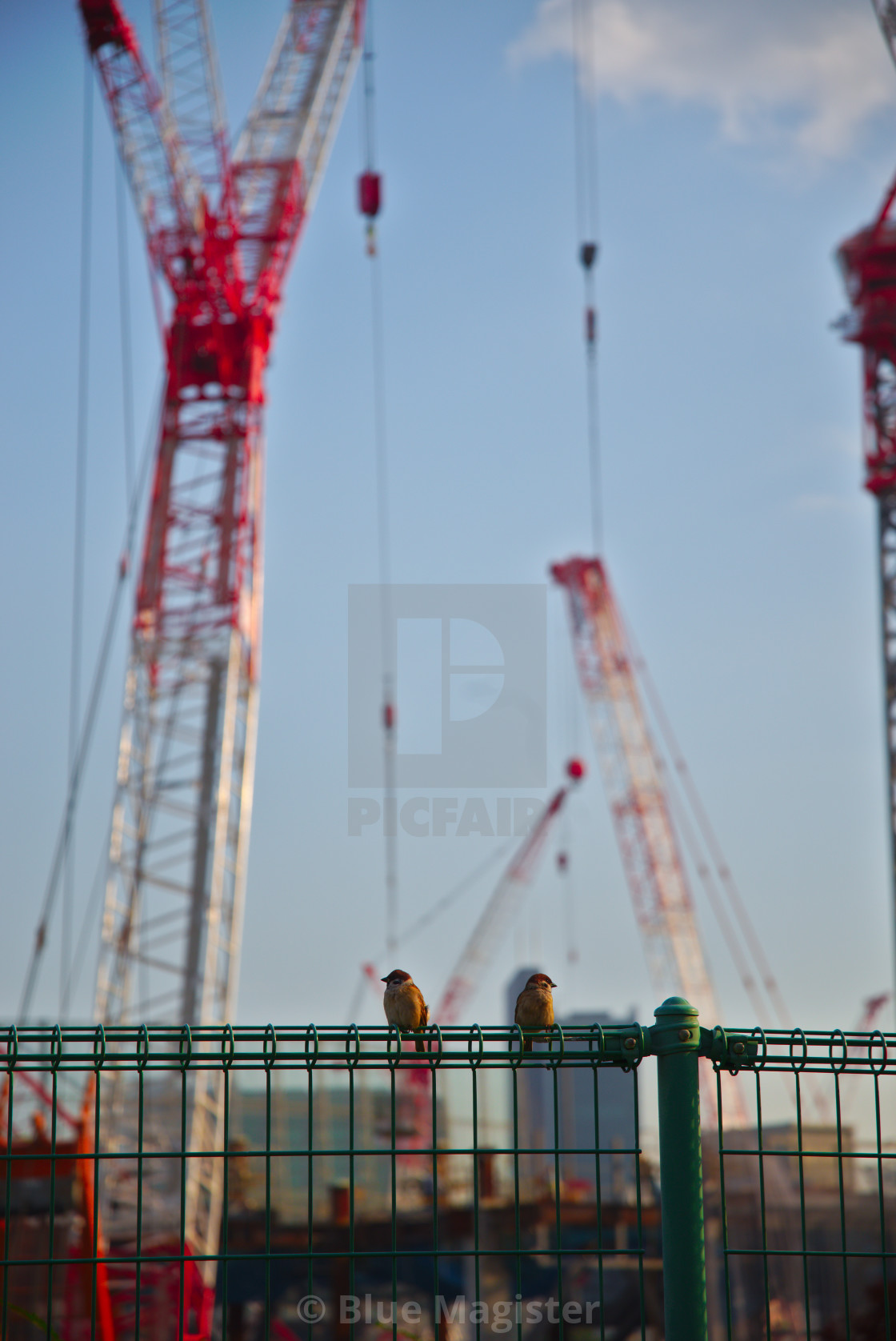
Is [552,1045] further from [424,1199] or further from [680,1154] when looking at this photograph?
[424,1199]

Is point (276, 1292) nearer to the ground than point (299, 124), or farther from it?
nearer to the ground

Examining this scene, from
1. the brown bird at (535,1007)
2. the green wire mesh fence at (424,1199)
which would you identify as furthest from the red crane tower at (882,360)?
the brown bird at (535,1007)

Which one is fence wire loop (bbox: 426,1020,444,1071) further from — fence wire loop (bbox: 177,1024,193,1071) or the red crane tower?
the red crane tower

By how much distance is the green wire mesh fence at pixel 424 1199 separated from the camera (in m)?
4.45

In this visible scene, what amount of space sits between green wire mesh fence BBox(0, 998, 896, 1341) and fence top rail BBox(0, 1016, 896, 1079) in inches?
0.5

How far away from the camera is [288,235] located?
3462cm

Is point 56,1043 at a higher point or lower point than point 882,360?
lower

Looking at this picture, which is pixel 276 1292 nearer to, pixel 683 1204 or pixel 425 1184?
pixel 425 1184

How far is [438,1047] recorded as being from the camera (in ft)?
15.3

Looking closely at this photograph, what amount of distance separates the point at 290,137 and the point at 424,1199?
1183 inches

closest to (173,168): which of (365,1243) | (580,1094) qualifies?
(365,1243)

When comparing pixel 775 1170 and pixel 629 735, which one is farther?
pixel 629 735

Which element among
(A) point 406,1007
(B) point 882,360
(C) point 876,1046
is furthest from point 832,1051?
(B) point 882,360

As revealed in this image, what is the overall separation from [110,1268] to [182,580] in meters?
15.3
